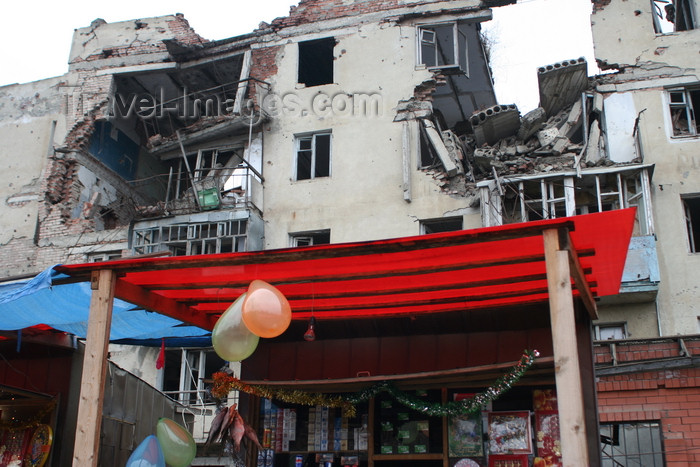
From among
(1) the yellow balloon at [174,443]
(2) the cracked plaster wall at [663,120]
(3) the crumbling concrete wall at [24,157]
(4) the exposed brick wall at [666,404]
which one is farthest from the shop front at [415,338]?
(3) the crumbling concrete wall at [24,157]

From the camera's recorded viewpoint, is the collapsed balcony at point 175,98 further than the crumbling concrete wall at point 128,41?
No

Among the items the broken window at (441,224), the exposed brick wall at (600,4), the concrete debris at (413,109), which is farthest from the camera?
the concrete debris at (413,109)

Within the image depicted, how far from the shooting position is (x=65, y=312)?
28.5 feet

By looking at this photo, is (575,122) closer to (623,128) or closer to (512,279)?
(623,128)

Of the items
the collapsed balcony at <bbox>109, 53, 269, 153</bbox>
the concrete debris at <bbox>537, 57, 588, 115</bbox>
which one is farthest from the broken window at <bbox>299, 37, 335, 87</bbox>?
the concrete debris at <bbox>537, 57, 588, 115</bbox>

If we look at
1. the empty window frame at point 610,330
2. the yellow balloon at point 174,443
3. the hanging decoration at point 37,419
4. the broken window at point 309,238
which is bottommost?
the yellow balloon at point 174,443

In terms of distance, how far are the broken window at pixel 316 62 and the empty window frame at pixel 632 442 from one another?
12933 millimetres

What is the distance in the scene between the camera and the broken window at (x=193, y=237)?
1867 centimetres

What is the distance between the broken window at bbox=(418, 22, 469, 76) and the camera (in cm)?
2009

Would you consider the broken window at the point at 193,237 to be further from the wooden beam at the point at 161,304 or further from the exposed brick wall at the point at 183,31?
the wooden beam at the point at 161,304

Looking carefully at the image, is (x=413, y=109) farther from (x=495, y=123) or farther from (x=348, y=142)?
(x=495, y=123)

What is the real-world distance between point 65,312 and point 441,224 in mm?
11518

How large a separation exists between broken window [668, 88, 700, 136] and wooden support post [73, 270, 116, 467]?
1478cm

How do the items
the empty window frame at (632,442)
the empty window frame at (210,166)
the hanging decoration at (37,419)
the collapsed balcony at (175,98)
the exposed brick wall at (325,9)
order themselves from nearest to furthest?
the hanging decoration at (37,419)
the empty window frame at (632,442)
the empty window frame at (210,166)
the exposed brick wall at (325,9)
the collapsed balcony at (175,98)
